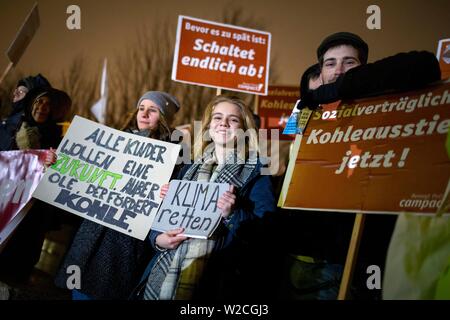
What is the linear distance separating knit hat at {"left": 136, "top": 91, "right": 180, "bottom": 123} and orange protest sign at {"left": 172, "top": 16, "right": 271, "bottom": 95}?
5.41 feet

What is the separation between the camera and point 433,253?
174 cm

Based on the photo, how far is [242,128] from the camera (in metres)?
2.53

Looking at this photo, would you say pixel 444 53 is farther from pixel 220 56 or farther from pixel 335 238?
pixel 220 56

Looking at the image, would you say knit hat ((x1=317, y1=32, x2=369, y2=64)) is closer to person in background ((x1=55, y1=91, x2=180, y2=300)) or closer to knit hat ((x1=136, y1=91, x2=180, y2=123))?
knit hat ((x1=136, y1=91, x2=180, y2=123))

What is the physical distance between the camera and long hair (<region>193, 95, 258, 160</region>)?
2488 mm

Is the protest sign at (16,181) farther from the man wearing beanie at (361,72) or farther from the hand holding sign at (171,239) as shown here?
the man wearing beanie at (361,72)

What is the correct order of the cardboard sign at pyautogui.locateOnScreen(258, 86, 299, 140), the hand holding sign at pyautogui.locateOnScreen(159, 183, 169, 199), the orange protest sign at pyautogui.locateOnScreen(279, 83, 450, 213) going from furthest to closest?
1. the cardboard sign at pyautogui.locateOnScreen(258, 86, 299, 140)
2. the hand holding sign at pyautogui.locateOnScreen(159, 183, 169, 199)
3. the orange protest sign at pyautogui.locateOnScreen(279, 83, 450, 213)

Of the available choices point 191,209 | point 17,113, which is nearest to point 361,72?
point 191,209

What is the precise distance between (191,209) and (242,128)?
573 millimetres

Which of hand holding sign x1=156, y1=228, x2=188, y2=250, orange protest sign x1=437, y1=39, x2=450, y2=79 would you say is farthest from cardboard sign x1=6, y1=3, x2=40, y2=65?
orange protest sign x1=437, y1=39, x2=450, y2=79

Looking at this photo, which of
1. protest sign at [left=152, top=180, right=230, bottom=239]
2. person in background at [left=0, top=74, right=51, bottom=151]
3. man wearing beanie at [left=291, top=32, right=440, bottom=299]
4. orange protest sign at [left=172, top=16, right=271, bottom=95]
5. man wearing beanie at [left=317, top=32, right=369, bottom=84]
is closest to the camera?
man wearing beanie at [left=291, top=32, right=440, bottom=299]
